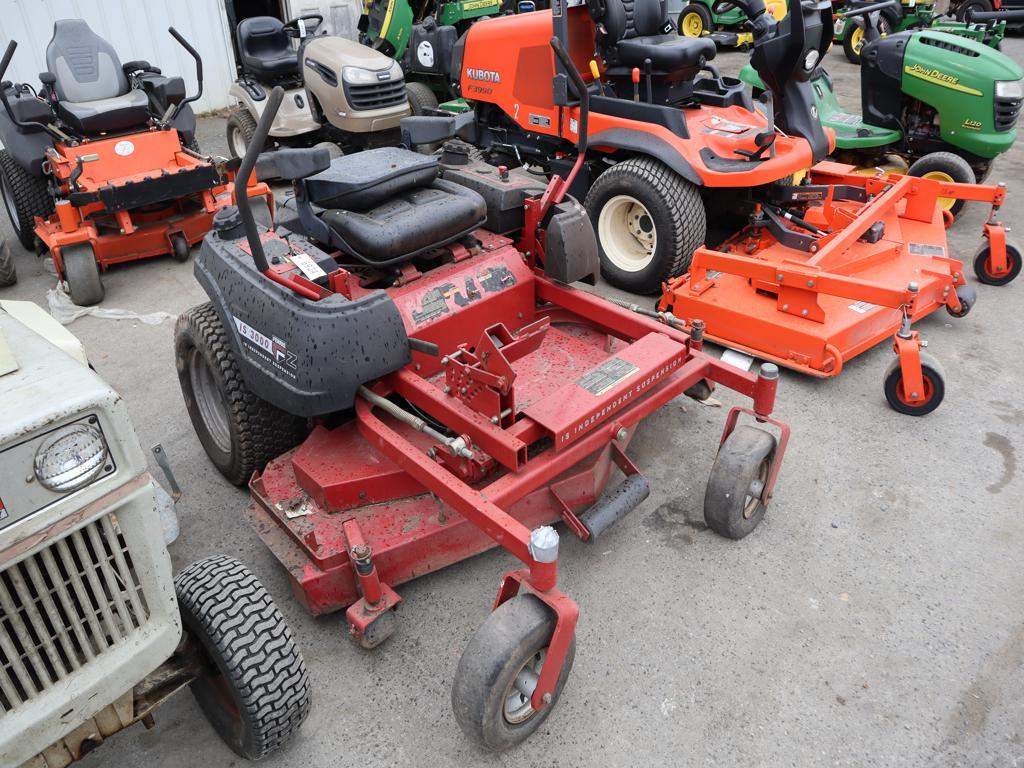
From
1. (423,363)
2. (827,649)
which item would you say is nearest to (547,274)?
(423,363)

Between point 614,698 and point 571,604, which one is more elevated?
point 571,604

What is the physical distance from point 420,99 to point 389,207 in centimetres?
524

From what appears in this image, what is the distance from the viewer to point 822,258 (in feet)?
12.4

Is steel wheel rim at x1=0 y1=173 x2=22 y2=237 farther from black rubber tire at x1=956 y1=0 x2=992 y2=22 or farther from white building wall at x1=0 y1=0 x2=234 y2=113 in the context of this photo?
black rubber tire at x1=956 y1=0 x2=992 y2=22

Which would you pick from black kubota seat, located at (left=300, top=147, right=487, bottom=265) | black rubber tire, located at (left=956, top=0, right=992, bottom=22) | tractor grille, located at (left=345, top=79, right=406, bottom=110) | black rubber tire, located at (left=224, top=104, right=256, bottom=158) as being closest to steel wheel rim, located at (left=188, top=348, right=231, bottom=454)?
black kubota seat, located at (left=300, top=147, right=487, bottom=265)

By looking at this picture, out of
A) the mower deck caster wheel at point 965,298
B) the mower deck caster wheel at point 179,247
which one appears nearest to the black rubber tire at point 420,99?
the mower deck caster wheel at point 179,247

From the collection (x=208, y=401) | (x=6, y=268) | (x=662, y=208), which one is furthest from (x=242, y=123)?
(x=208, y=401)

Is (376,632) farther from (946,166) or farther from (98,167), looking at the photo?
(946,166)

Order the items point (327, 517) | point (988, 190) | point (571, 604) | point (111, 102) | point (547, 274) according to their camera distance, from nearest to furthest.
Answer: point (571, 604)
point (327, 517)
point (547, 274)
point (988, 190)
point (111, 102)

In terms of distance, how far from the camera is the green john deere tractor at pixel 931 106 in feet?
17.9

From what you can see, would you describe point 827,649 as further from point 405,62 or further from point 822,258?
point 405,62

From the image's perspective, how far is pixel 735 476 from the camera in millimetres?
2672

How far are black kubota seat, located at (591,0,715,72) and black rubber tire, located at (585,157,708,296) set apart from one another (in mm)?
673

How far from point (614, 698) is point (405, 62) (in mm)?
7455
